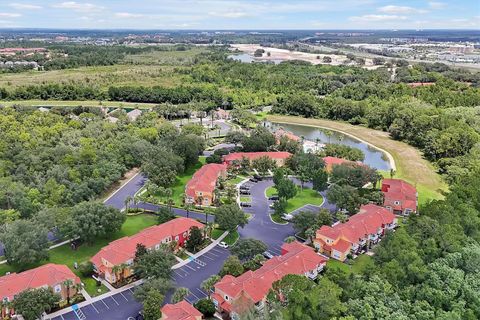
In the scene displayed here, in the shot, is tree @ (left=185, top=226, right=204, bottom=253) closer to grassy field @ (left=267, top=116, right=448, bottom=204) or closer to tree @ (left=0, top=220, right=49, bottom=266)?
tree @ (left=0, top=220, right=49, bottom=266)

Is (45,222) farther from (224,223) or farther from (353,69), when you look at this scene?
(353,69)

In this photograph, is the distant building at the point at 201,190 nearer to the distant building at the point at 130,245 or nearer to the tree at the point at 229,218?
the distant building at the point at 130,245

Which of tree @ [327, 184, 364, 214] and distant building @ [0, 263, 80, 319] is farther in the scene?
tree @ [327, 184, 364, 214]

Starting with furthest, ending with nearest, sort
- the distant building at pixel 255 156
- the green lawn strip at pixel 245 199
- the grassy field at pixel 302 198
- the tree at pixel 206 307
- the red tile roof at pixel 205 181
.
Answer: the distant building at pixel 255 156, the green lawn strip at pixel 245 199, the grassy field at pixel 302 198, the red tile roof at pixel 205 181, the tree at pixel 206 307

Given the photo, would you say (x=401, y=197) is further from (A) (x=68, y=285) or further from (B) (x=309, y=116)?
(B) (x=309, y=116)

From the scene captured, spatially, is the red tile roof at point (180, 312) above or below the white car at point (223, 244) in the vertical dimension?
above

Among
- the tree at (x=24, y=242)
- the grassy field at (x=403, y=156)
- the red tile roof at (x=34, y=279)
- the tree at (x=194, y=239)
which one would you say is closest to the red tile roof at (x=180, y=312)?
the red tile roof at (x=34, y=279)

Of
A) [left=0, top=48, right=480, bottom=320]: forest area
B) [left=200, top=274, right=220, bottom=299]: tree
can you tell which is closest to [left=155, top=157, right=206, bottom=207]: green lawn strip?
[left=0, top=48, right=480, bottom=320]: forest area
